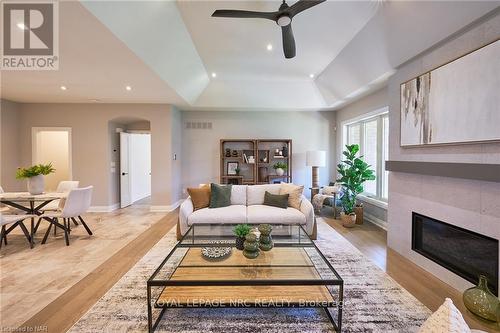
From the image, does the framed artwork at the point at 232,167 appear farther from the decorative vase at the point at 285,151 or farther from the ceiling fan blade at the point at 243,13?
the ceiling fan blade at the point at 243,13

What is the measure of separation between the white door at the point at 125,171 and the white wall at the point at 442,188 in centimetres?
619

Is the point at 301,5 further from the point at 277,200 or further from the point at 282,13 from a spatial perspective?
the point at 277,200

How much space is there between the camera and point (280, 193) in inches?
167

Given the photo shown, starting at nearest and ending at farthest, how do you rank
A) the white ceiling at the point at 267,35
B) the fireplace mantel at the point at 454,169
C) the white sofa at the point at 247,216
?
the fireplace mantel at the point at 454,169 → the white ceiling at the point at 267,35 → the white sofa at the point at 247,216

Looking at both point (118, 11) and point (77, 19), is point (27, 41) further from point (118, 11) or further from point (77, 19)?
point (118, 11)

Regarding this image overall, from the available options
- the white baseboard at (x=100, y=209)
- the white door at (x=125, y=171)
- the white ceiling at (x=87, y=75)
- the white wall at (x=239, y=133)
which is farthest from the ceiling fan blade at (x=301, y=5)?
the white baseboard at (x=100, y=209)

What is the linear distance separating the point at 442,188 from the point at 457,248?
2.11 ft

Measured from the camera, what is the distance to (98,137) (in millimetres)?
5672

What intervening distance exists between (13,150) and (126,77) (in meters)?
3.97

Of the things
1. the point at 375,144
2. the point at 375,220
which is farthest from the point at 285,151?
the point at 375,220

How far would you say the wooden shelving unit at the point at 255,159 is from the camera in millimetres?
6375

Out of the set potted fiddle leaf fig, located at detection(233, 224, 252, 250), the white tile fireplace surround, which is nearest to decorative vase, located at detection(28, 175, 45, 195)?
potted fiddle leaf fig, located at detection(233, 224, 252, 250)

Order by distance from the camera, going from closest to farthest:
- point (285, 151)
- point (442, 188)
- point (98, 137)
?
point (442, 188) < point (98, 137) < point (285, 151)

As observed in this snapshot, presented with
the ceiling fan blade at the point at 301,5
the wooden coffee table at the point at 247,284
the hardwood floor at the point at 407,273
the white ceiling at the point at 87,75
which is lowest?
the hardwood floor at the point at 407,273
